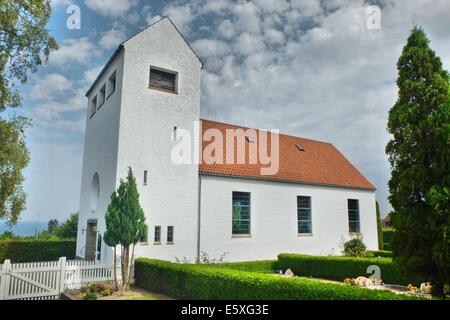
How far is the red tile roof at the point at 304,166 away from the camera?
792 inches

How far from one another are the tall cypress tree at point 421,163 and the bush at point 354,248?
14.4m

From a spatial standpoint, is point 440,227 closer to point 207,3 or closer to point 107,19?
point 207,3

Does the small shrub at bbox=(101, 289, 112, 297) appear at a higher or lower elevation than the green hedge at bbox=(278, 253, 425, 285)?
lower

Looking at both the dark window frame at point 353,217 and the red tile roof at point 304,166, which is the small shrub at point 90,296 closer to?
the red tile roof at point 304,166

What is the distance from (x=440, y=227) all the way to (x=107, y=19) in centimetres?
1759

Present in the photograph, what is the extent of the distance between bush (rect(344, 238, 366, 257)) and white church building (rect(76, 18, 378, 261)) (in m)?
0.82

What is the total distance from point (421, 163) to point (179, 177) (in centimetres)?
1161

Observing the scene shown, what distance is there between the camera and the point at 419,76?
952 centimetres

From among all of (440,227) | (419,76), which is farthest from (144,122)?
(440,227)

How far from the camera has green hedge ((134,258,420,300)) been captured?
770cm

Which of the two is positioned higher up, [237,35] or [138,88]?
[237,35]

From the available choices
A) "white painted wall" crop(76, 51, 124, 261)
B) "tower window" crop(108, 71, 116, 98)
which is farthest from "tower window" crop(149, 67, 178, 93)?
"tower window" crop(108, 71, 116, 98)

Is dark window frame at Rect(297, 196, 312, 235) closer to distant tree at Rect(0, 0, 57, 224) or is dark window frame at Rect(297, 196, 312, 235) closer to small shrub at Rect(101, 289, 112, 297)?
small shrub at Rect(101, 289, 112, 297)

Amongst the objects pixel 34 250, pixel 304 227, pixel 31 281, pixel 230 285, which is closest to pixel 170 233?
pixel 31 281
